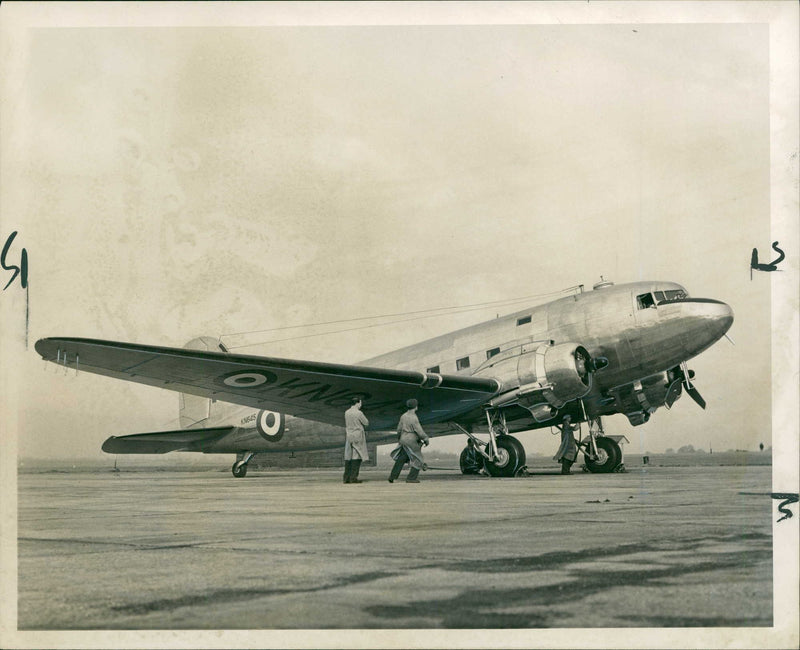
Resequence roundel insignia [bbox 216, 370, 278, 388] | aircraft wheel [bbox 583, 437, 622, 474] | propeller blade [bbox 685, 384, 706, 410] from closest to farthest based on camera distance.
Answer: roundel insignia [bbox 216, 370, 278, 388], propeller blade [bbox 685, 384, 706, 410], aircraft wheel [bbox 583, 437, 622, 474]

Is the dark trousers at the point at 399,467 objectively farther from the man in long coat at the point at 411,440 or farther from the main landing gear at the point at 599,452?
the main landing gear at the point at 599,452

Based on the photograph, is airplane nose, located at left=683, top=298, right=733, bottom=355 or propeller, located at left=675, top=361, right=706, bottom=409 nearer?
airplane nose, located at left=683, top=298, right=733, bottom=355

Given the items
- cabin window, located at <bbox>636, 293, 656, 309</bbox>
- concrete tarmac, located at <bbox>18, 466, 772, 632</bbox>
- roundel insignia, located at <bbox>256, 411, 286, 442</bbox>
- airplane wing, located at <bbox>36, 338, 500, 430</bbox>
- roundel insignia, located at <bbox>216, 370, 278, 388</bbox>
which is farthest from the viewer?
roundel insignia, located at <bbox>256, 411, 286, 442</bbox>

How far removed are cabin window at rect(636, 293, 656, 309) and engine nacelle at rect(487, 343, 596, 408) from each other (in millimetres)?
1588

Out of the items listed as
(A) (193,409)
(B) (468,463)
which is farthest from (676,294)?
(A) (193,409)

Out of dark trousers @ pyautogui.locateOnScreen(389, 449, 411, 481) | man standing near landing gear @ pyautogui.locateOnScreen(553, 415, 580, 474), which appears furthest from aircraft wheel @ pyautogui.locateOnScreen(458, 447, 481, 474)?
dark trousers @ pyautogui.locateOnScreen(389, 449, 411, 481)

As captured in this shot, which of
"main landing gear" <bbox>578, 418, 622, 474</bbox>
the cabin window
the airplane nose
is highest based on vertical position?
the cabin window

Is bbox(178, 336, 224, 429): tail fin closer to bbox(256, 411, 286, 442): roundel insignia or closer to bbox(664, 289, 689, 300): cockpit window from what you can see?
bbox(256, 411, 286, 442): roundel insignia

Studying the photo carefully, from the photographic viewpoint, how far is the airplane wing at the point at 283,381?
1134 cm

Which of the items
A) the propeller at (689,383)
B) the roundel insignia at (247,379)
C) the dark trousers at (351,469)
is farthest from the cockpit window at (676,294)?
the roundel insignia at (247,379)

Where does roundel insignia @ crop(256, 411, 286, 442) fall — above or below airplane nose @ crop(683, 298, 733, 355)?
below

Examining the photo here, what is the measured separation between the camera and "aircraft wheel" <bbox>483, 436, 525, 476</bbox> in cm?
1555

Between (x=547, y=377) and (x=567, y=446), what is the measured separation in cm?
381

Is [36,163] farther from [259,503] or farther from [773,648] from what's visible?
[773,648]
